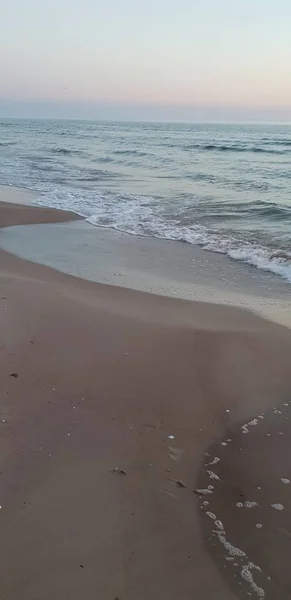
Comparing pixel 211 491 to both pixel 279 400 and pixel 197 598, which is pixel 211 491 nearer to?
pixel 197 598

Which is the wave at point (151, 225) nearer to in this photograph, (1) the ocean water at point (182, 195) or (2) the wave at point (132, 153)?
(1) the ocean water at point (182, 195)

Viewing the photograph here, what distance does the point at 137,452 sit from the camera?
2.94m

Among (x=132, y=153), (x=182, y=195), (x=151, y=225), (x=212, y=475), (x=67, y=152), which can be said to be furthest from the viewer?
(x=67, y=152)

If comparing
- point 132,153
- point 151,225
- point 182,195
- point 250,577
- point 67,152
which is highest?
point 132,153

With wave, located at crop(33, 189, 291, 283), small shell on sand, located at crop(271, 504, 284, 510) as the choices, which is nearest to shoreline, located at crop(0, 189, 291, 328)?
wave, located at crop(33, 189, 291, 283)

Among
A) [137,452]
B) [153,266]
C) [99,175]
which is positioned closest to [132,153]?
[99,175]

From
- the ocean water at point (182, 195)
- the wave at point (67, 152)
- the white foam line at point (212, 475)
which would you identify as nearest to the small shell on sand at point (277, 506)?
the white foam line at point (212, 475)

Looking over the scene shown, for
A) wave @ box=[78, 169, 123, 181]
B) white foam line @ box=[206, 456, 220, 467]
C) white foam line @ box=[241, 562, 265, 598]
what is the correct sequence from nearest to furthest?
white foam line @ box=[241, 562, 265, 598]
white foam line @ box=[206, 456, 220, 467]
wave @ box=[78, 169, 123, 181]

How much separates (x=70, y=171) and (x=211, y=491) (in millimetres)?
16641

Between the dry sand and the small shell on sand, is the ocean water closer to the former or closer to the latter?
the dry sand

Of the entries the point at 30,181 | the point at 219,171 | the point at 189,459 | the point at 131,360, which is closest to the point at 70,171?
the point at 30,181

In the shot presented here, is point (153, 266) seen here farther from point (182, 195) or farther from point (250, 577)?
point (182, 195)

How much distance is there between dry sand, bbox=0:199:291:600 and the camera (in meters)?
2.19

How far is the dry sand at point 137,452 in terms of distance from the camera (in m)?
2.19
